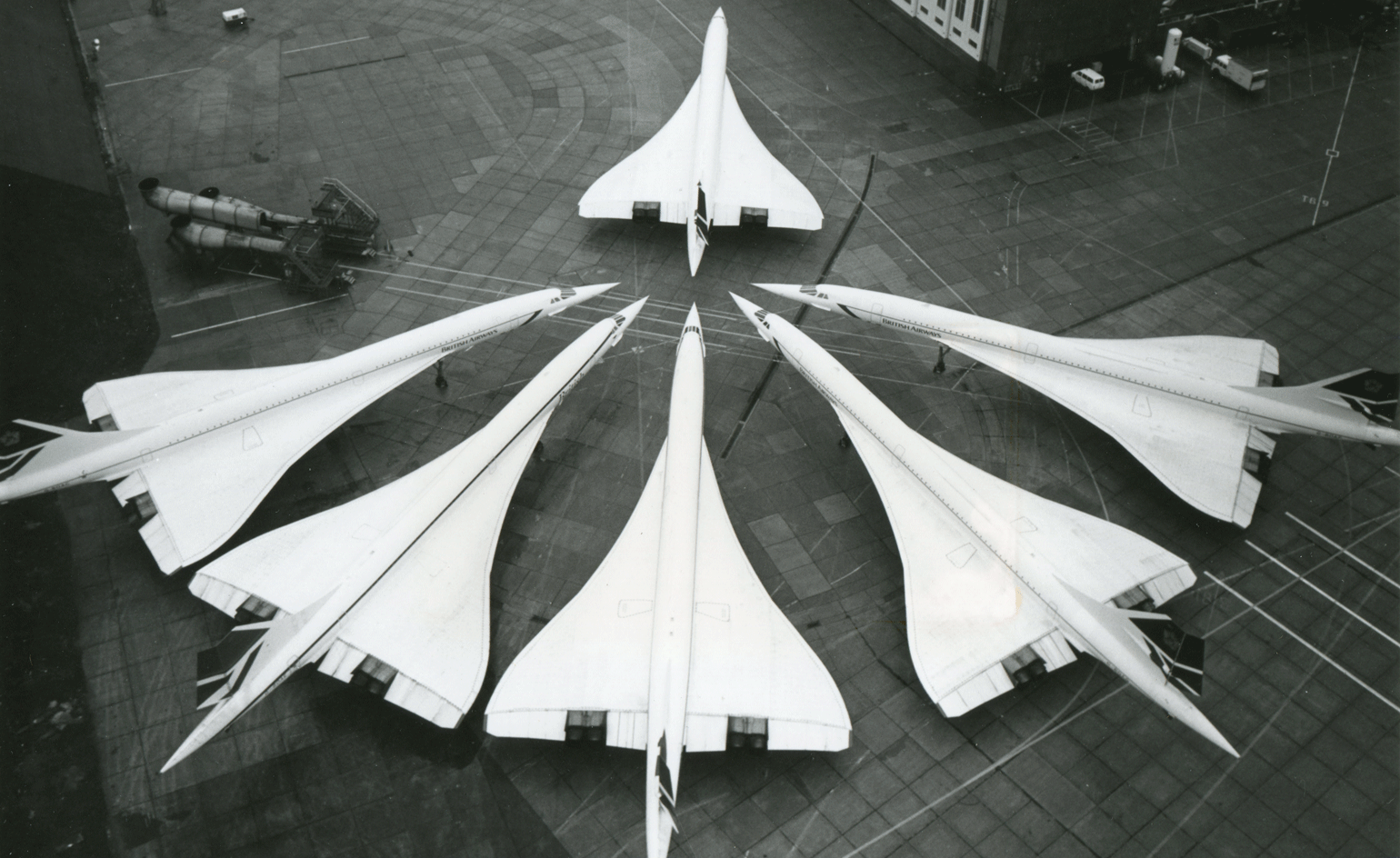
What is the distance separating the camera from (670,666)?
24.0 metres

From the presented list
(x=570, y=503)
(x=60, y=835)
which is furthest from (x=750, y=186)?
(x=60, y=835)

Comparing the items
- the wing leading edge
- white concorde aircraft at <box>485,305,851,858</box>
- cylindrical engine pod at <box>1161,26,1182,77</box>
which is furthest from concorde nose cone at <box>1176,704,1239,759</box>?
cylindrical engine pod at <box>1161,26,1182,77</box>

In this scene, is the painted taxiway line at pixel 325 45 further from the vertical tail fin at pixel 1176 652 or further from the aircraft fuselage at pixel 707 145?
the vertical tail fin at pixel 1176 652

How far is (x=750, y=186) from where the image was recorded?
130 feet

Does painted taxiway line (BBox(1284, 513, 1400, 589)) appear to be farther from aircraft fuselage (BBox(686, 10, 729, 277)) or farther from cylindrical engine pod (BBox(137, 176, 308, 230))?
cylindrical engine pod (BBox(137, 176, 308, 230))

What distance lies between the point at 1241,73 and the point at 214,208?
159 ft

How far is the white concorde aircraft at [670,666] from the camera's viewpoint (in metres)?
→ 23.7

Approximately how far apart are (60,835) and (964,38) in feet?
160

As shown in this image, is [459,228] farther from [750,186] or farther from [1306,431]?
[1306,431]

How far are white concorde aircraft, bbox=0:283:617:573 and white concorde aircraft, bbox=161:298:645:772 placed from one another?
2.31 meters

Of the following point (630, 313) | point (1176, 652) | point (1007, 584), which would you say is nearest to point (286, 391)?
point (630, 313)

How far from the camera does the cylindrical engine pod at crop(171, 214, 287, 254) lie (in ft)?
123

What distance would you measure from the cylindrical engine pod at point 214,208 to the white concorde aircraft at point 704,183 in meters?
12.6

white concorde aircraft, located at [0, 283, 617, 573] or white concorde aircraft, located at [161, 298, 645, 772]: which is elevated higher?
white concorde aircraft, located at [0, 283, 617, 573]
